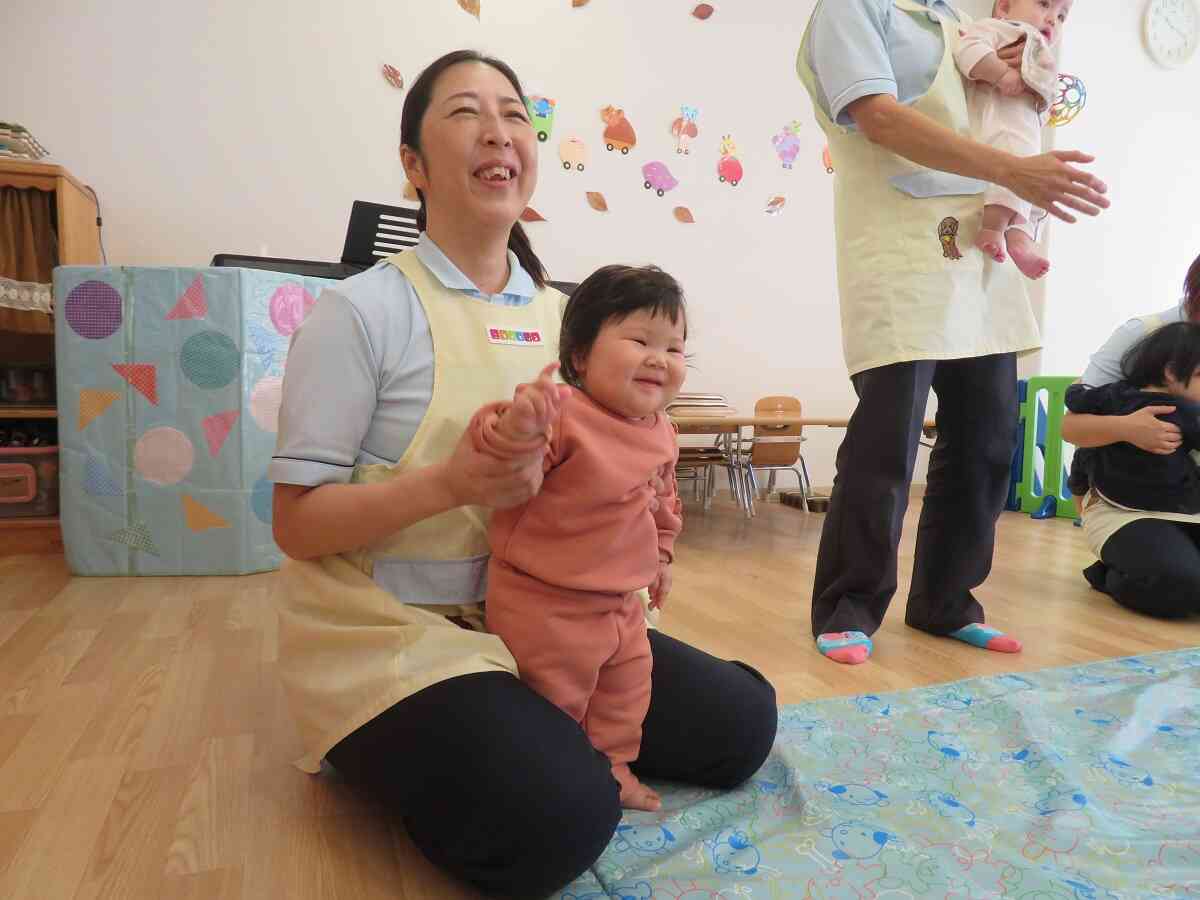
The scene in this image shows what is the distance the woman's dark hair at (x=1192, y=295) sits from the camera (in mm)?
1892

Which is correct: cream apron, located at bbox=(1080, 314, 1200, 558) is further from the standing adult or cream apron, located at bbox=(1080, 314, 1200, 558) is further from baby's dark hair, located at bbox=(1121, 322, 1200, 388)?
the standing adult

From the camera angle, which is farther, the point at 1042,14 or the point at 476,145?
the point at 1042,14

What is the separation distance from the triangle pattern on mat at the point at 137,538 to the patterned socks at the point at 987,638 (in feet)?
6.37

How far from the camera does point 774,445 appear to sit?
345 cm

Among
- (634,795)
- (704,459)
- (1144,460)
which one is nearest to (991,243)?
(1144,460)

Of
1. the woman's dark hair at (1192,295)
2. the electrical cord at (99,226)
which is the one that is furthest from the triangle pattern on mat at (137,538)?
the woman's dark hair at (1192,295)

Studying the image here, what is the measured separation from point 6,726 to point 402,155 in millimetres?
1006

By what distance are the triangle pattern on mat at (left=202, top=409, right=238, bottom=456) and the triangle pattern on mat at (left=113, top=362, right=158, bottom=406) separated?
15 cm

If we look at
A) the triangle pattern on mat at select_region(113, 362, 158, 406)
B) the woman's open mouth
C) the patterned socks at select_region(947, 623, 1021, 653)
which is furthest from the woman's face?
the triangle pattern on mat at select_region(113, 362, 158, 406)

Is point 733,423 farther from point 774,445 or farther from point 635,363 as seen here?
point 635,363

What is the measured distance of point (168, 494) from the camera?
6.74ft

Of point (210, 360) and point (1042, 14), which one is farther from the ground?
point (1042, 14)

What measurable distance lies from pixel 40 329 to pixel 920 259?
2369 mm

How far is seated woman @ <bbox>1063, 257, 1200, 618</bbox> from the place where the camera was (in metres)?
1.81
